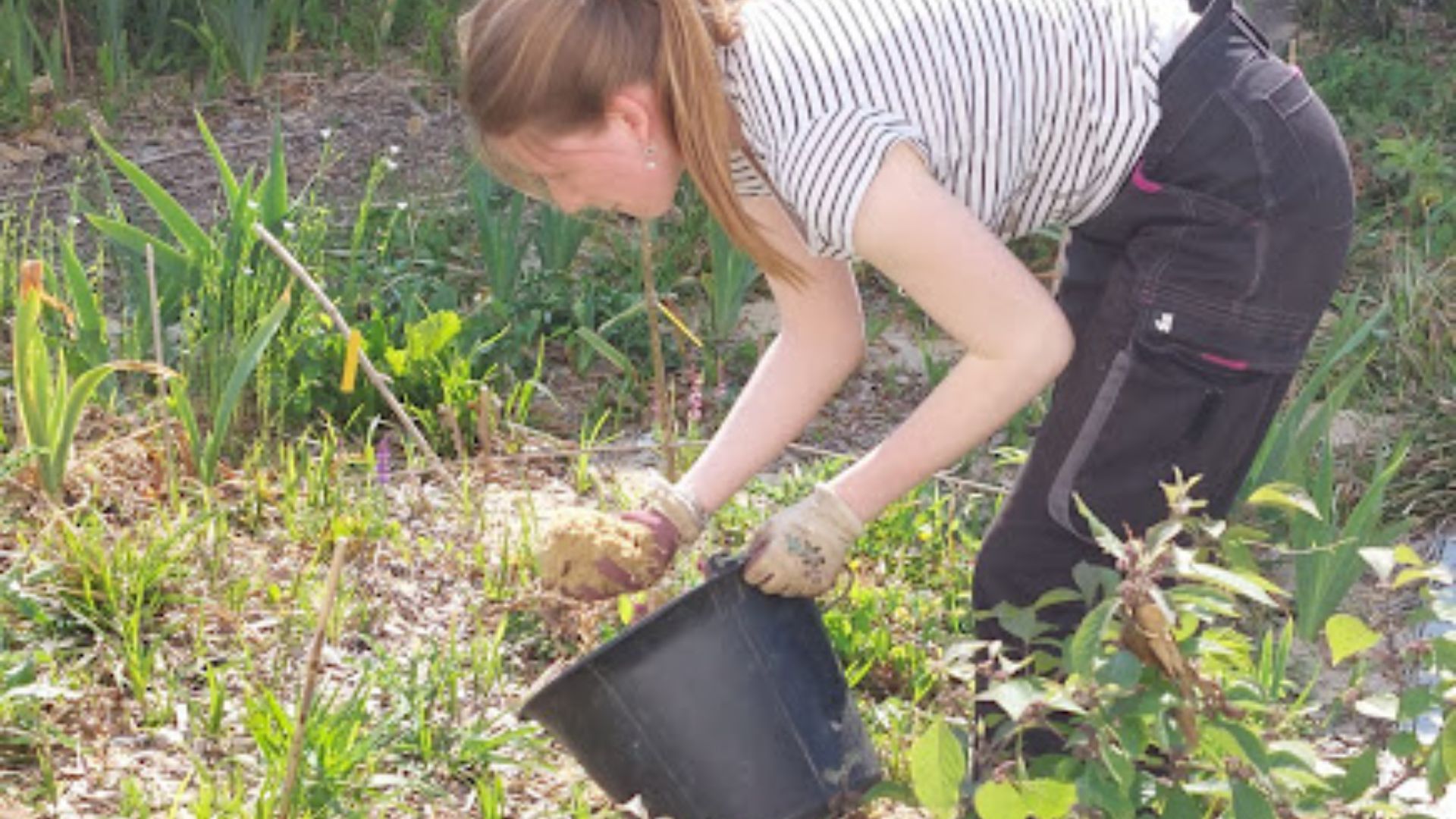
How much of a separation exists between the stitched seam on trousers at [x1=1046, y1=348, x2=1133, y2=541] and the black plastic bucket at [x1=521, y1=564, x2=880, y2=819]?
31cm

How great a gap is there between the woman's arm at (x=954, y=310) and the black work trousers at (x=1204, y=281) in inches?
9.0

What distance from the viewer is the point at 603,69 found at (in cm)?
204

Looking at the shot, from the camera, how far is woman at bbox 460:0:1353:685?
2055mm

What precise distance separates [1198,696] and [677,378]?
2.10 m

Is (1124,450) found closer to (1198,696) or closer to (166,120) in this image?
(1198,696)

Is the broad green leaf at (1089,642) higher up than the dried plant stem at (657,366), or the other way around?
the broad green leaf at (1089,642)

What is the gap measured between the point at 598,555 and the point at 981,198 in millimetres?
551

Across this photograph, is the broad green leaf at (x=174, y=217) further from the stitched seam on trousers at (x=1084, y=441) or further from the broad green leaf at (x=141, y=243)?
the stitched seam on trousers at (x=1084, y=441)

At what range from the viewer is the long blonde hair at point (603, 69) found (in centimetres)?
204

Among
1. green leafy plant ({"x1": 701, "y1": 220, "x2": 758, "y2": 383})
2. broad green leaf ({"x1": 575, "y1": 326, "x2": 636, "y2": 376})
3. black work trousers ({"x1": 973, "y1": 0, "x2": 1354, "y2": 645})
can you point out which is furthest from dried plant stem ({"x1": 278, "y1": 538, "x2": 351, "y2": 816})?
green leafy plant ({"x1": 701, "y1": 220, "x2": 758, "y2": 383})

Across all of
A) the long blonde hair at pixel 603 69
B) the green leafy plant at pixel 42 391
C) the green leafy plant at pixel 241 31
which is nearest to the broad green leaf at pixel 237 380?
the green leafy plant at pixel 42 391

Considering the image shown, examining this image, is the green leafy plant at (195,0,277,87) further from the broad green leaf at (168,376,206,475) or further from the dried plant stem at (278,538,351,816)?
the dried plant stem at (278,538,351,816)

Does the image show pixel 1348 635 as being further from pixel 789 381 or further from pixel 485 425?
pixel 485 425

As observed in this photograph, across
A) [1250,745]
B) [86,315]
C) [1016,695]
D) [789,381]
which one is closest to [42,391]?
[86,315]
